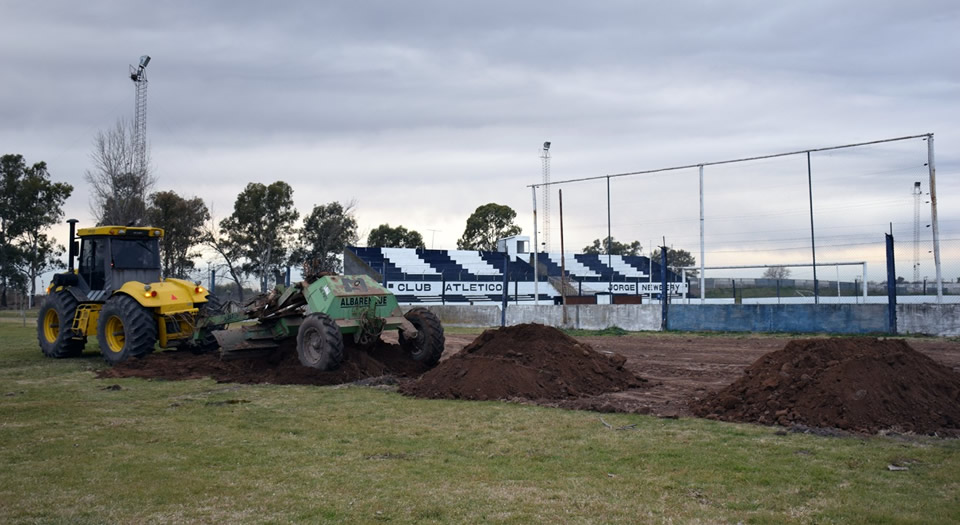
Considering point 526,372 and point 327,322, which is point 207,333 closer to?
point 327,322

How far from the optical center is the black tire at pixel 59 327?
16.0 meters

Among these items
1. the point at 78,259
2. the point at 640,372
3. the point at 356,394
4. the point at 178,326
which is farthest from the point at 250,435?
the point at 78,259

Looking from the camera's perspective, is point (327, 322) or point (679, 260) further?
point (679, 260)

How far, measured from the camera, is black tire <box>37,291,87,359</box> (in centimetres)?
1602

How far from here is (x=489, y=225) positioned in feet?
219

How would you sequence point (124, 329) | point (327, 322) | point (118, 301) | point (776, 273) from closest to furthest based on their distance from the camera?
point (327, 322) → point (124, 329) → point (118, 301) → point (776, 273)

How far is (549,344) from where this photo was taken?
1173 cm

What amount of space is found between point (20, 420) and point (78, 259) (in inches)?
357

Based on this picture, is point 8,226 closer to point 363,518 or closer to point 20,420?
point 20,420

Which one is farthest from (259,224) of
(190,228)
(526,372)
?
(526,372)

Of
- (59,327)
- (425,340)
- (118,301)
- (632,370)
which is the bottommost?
(632,370)

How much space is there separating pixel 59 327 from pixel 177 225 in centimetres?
3223

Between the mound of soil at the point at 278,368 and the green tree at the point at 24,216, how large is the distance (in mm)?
43265

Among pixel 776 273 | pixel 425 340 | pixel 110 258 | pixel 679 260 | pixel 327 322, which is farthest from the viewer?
pixel 679 260
